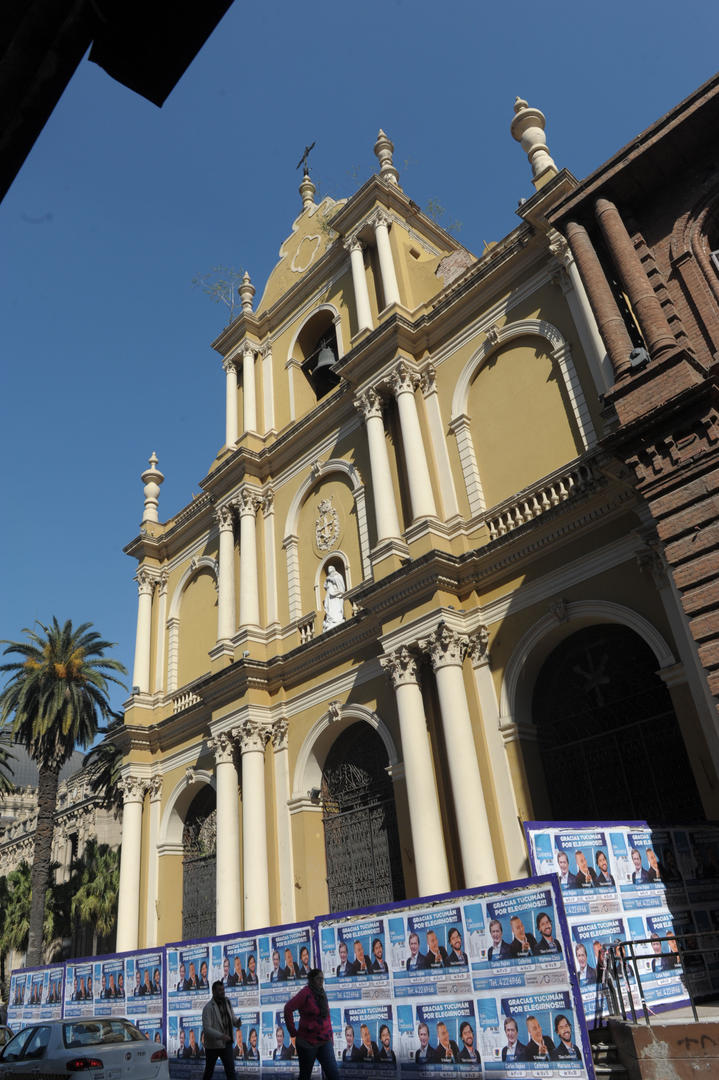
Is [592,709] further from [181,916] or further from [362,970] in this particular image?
[181,916]

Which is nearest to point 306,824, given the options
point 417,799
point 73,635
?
point 417,799

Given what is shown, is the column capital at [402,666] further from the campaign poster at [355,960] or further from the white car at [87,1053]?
the white car at [87,1053]

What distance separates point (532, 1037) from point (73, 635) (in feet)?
96.0

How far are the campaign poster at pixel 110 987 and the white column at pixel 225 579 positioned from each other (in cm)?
868

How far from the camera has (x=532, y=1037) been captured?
7445 millimetres

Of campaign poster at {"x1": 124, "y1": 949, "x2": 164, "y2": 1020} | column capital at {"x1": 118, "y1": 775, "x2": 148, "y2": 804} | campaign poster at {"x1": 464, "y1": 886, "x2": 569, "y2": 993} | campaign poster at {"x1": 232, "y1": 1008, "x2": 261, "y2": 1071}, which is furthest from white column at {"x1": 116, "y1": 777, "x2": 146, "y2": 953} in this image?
campaign poster at {"x1": 464, "y1": 886, "x2": 569, "y2": 993}

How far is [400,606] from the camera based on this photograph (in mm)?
16281

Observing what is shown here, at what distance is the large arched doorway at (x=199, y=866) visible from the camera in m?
21.3

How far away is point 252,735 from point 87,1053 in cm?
989

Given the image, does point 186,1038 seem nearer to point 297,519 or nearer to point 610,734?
point 610,734

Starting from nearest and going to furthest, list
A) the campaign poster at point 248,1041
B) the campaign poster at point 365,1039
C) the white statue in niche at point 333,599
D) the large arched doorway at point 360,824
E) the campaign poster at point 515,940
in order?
the campaign poster at point 515,940
the campaign poster at point 365,1039
the campaign poster at point 248,1041
the large arched doorway at point 360,824
the white statue in niche at point 333,599

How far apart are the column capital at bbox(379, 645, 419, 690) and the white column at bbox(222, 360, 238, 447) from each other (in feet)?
36.2

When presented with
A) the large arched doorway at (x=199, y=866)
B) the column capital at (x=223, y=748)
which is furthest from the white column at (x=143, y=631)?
the column capital at (x=223, y=748)

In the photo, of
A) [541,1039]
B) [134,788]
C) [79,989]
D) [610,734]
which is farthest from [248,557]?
[541,1039]
